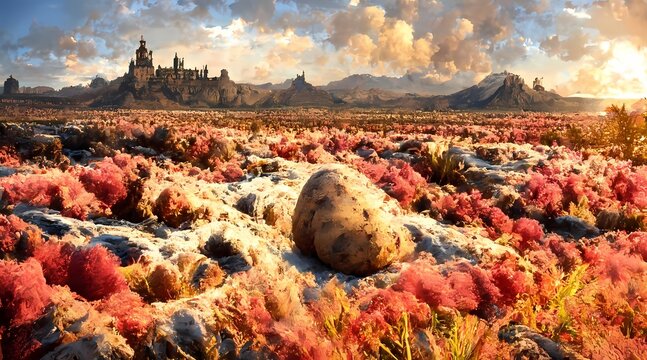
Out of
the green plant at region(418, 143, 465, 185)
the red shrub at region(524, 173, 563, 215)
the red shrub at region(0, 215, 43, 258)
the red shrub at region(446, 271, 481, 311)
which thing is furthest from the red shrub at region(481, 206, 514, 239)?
A: the red shrub at region(0, 215, 43, 258)

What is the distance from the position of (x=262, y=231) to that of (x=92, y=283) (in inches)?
114

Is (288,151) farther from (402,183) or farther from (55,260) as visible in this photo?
(55,260)

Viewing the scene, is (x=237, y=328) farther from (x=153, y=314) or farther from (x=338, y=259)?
(x=338, y=259)

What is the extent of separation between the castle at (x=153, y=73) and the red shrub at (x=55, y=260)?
188759mm

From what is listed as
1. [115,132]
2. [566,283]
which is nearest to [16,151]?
[115,132]

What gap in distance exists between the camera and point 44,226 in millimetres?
5598

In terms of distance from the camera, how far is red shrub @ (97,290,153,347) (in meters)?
3.40

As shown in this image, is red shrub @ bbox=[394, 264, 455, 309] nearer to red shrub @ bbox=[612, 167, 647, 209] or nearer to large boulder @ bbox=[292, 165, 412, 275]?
A: large boulder @ bbox=[292, 165, 412, 275]

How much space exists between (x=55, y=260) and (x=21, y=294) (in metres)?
0.95

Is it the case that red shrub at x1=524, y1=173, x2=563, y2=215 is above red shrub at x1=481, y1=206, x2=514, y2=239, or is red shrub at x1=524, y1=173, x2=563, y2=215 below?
above

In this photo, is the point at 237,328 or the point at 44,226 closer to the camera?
the point at 237,328

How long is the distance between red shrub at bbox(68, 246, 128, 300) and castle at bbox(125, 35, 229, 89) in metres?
189

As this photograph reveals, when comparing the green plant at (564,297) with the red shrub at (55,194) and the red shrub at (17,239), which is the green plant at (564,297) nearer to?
the red shrub at (17,239)

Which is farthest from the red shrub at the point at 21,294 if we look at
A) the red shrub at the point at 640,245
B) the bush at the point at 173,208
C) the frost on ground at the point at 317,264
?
the red shrub at the point at 640,245
